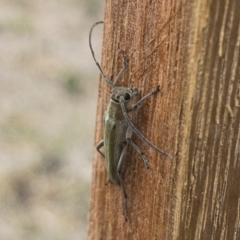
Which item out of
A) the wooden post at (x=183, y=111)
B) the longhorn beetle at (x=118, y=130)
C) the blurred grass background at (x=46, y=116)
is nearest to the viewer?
the wooden post at (x=183, y=111)

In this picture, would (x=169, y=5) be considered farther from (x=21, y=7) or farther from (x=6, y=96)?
(x=21, y=7)

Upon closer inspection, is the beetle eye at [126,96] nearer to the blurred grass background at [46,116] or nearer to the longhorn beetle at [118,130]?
the longhorn beetle at [118,130]

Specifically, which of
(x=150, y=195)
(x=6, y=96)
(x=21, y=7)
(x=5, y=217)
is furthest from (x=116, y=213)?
(x=21, y=7)

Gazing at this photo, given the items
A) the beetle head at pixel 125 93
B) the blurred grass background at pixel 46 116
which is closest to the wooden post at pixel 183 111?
the beetle head at pixel 125 93

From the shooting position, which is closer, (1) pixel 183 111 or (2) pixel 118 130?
(1) pixel 183 111

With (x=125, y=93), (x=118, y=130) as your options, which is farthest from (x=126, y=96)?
(x=118, y=130)

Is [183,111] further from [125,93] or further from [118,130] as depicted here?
[118,130]
